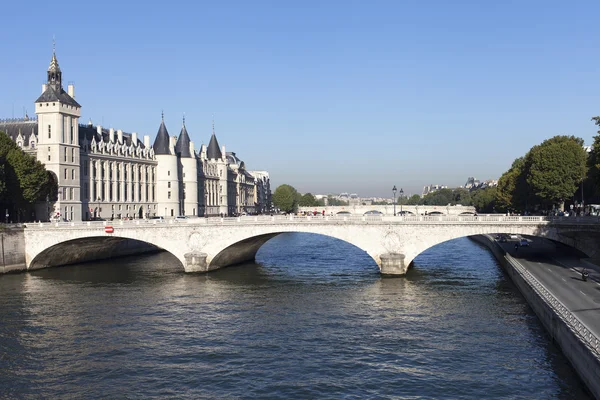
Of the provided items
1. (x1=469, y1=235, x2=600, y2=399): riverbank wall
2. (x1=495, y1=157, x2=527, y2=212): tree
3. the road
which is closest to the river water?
(x1=469, y1=235, x2=600, y2=399): riverbank wall

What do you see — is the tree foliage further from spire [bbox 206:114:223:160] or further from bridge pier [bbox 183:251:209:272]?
spire [bbox 206:114:223:160]

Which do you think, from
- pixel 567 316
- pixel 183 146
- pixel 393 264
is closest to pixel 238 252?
pixel 393 264

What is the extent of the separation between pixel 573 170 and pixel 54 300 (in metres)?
61.1

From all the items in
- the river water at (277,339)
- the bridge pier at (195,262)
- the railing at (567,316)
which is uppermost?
the bridge pier at (195,262)

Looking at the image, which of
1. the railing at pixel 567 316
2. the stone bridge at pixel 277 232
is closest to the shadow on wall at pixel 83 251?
the stone bridge at pixel 277 232

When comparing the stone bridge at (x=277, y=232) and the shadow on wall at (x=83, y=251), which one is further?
the shadow on wall at (x=83, y=251)

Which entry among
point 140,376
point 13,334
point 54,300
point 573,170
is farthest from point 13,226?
point 573,170

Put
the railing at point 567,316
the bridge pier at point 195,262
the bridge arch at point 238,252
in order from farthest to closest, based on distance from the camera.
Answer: the bridge arch at point 238,252 < the bridge pier at point 195,262 < the railing at point 567,316

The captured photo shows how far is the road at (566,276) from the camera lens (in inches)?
1278

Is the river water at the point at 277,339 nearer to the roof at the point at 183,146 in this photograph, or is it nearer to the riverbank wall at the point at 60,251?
the riverbank wall at the point at 60,251

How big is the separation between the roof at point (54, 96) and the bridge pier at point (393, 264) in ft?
157

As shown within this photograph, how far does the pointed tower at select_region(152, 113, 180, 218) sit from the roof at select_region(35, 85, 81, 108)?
94.5ft

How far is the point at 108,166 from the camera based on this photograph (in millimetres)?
96750

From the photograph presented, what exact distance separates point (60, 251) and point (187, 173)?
2090 inches
